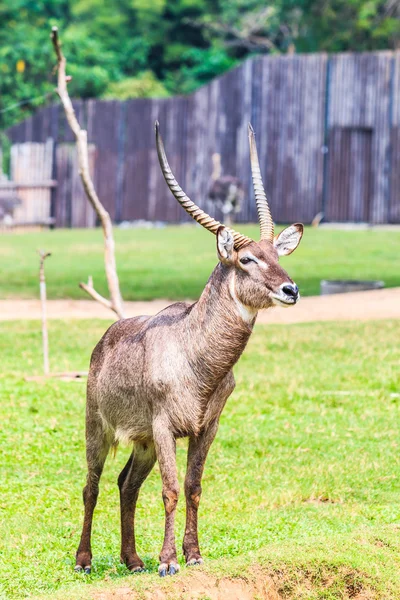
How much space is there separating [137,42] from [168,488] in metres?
44.4

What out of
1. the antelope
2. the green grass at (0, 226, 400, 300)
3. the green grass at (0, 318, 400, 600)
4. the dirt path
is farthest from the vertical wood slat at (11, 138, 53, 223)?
the antelope

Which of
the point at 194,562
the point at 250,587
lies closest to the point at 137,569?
the point at 194,562

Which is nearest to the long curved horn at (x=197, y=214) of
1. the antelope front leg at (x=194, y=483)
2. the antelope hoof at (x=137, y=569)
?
the antelope front leg at (x=194, y=483)

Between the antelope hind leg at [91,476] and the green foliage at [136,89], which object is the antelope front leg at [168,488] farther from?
the green foliage at [136,89]

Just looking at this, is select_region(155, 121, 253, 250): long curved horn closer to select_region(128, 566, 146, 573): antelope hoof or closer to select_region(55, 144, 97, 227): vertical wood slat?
select_region(128, 566, 146, 573): antelope hoof

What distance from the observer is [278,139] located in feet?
119

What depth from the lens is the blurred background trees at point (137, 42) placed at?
4638cm

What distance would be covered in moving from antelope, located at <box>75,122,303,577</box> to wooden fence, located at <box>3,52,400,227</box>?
2796 centimetres

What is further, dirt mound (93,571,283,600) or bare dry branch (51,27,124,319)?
bare dry branch (51,27,124,319)

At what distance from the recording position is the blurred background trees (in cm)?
4638

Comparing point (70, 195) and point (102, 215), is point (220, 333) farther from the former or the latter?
point (70, 195)

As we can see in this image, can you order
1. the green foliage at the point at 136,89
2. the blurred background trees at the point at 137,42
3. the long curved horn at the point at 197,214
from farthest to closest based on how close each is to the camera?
the green foliage at the point at 136,89 < the blurred background trees at the point at 137,42 < the long curved horn at the point at 197,214

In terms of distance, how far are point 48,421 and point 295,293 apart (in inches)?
224

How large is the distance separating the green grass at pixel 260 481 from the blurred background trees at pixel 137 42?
29.2 meters
